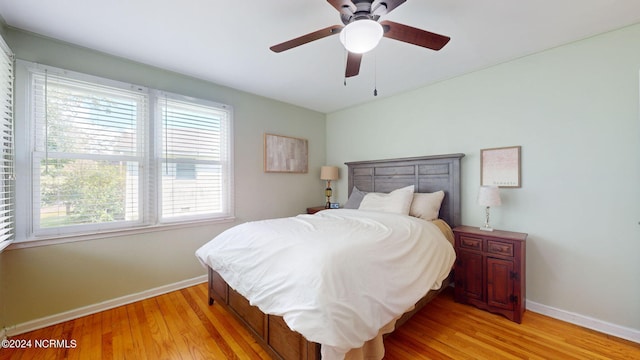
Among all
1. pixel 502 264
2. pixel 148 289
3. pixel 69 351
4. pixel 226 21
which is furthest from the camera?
pixel 148 289

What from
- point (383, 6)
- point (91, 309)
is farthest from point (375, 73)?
point (91, 309)

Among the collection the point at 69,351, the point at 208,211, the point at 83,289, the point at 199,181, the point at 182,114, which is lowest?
the point at 69,351

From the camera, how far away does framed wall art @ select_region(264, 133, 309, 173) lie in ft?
12.2

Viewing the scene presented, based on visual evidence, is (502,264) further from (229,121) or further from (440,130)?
(229,121)

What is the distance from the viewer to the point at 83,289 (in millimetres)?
2316

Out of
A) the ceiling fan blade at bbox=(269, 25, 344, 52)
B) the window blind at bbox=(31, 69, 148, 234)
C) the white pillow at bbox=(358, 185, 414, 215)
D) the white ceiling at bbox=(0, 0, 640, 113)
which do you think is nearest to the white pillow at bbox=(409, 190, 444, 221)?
the white pillow at bbox=(358, 185, 414, 215)

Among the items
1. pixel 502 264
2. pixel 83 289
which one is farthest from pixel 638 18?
pixel 83 289

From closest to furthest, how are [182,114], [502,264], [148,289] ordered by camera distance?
[502,264] < [148,289] < [182,114]

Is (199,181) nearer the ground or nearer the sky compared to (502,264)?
nearer the sky

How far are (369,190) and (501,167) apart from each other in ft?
5.46

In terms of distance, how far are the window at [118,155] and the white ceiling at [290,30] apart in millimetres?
420

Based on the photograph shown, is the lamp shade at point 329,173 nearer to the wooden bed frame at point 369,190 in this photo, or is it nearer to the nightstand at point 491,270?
the wooden bed frame at point 369,190

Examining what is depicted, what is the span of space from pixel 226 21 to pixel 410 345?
2917mm

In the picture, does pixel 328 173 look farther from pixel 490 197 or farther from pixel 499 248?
pixel 499 248
